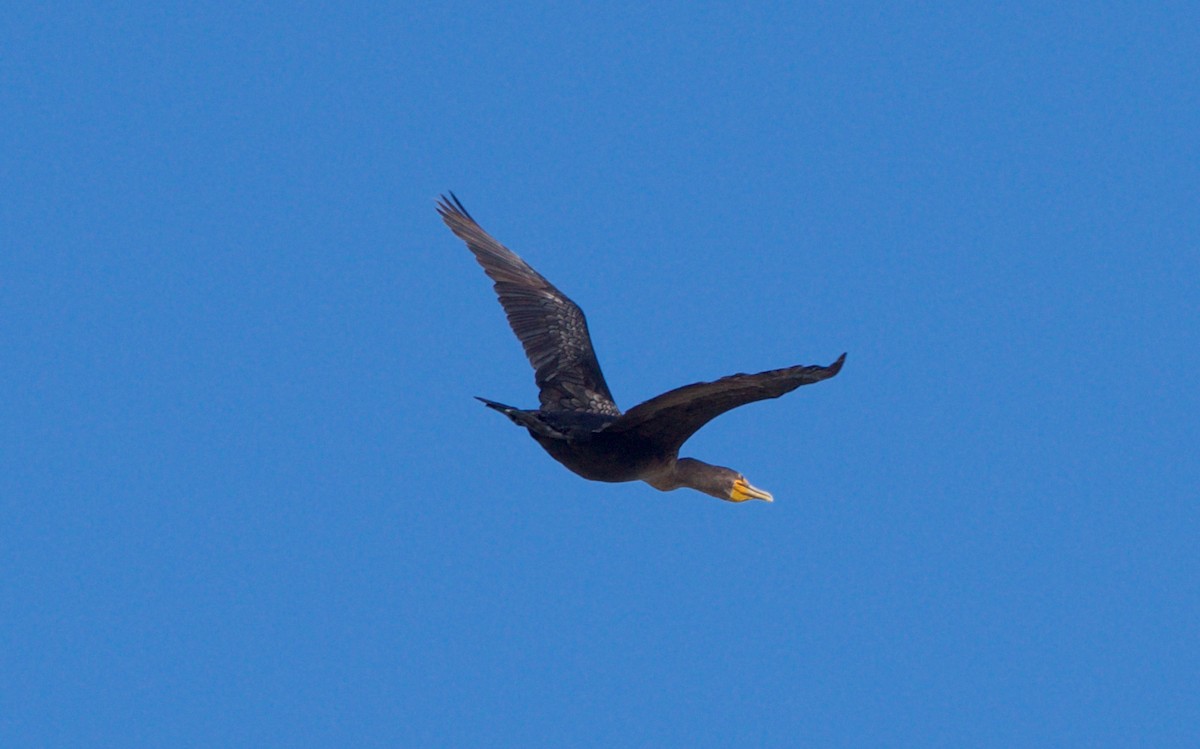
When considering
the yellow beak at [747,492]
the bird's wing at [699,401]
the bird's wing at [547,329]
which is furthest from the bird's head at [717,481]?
the bird's wing at [547,329]

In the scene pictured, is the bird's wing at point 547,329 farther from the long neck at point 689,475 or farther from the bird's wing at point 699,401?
the bird's wing at point 699,401

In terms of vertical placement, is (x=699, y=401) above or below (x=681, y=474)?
below

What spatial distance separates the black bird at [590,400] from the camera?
33.7ft

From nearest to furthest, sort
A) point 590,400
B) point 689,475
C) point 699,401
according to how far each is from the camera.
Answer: point 699,401 → point 689,475 → point 590,400

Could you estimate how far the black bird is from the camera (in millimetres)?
10258

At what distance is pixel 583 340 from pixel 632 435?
2.54 m

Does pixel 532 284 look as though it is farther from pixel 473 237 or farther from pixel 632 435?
pixel 632 435

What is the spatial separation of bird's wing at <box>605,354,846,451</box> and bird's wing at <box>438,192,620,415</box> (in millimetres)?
1679

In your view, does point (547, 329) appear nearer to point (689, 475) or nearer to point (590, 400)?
point (590, 400)

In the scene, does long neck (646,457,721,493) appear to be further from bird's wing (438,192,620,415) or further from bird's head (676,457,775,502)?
bird's wing (438,192,620,415)

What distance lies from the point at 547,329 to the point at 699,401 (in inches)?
142

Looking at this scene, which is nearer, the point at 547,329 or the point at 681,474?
the point at 681,474

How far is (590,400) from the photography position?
13.0 m

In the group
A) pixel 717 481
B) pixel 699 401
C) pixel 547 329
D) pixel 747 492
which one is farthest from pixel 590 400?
pixel 699 401
